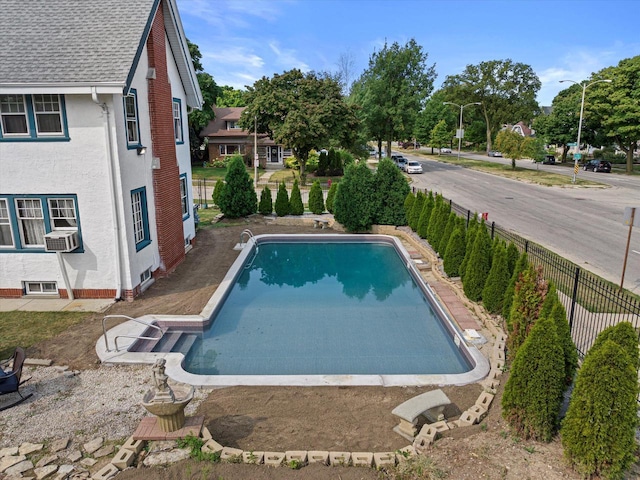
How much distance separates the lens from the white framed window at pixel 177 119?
58.9ft

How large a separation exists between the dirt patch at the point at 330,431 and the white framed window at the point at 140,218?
13.2 ft

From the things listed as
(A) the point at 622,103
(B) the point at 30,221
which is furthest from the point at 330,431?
(A) the point at 622,103

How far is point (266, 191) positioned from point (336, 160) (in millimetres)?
23261

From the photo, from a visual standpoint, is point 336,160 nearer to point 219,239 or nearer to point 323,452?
point 219,239

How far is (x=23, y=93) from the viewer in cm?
1179

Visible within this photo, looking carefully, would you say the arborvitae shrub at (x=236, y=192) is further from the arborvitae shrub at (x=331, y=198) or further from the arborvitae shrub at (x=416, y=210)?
the arborvitae shrub at (x=416, y=210)

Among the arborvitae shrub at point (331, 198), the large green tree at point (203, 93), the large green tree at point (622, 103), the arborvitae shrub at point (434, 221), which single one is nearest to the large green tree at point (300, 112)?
the large green tree at point (203, 93)


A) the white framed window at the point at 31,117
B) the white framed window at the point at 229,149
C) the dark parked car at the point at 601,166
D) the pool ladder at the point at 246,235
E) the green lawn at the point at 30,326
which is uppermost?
the white framed window at the point at 31,117

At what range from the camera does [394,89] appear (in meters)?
55.7

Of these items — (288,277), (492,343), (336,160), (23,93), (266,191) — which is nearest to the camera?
(492,343)

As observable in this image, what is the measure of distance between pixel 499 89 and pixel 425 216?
61.8 meters

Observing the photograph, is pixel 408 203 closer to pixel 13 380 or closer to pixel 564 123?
pixel 13 380

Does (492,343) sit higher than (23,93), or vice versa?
(23,93)

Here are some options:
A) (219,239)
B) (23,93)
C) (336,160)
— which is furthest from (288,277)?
(336,160)
